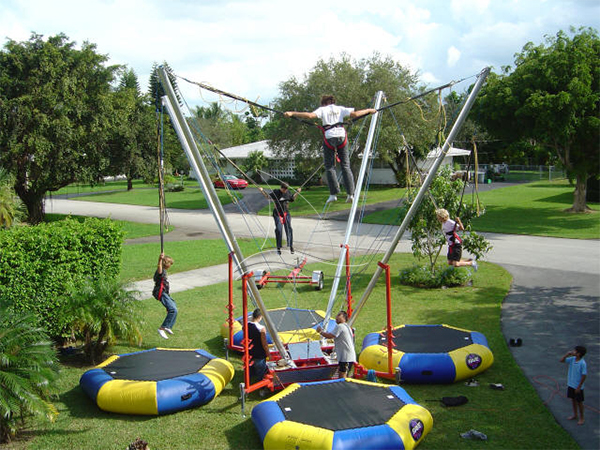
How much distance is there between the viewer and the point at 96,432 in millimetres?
8305

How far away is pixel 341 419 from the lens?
756 centimetres

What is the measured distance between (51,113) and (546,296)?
86.2 ft

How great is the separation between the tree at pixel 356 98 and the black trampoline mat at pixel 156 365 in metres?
28.1

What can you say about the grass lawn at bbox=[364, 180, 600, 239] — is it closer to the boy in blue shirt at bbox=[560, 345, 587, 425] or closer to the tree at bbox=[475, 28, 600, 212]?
the tree at bbox=[475, 28, 600, 212]

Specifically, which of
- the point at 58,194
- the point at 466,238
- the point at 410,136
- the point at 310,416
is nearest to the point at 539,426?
the point at 310,416

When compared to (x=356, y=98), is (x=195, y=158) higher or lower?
lower

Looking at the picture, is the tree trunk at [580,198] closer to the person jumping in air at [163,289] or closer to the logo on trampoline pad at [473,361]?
the logo on trampoline pad at [473,361]

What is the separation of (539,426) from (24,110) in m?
28.3

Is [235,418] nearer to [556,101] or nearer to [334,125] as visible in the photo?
[334,125]

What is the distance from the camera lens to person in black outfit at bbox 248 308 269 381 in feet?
32.3

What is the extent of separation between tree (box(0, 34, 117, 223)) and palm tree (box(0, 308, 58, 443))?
72.1 ft

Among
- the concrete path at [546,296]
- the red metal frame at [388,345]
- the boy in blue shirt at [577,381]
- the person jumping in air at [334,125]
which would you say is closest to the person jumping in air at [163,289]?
the concrete path at [546,296]

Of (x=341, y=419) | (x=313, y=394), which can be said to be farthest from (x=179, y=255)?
(x=341, y=419)

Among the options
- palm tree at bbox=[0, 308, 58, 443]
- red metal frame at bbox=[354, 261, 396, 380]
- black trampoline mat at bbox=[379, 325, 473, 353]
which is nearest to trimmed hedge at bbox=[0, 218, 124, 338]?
palm tree at bbox=[0, 308, 58, 443]
